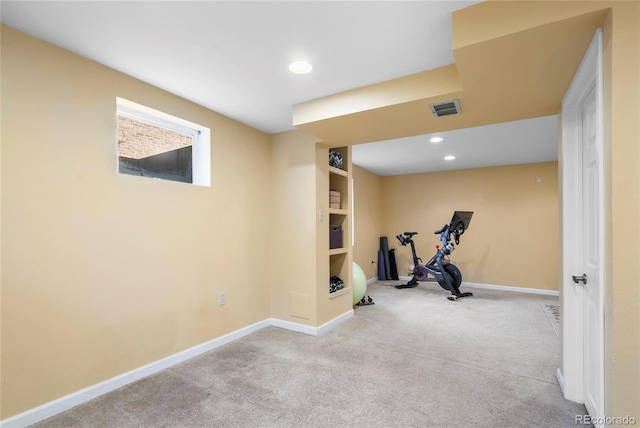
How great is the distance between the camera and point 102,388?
217cm

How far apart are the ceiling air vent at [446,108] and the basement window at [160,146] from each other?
2.11m

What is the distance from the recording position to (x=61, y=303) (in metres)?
1.99

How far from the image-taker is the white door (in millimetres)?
1813

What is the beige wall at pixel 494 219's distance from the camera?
5508 mm

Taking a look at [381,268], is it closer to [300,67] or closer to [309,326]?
[309,326]

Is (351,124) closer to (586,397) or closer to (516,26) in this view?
(516,26)

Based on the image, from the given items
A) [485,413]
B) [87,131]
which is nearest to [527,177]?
[485,413]

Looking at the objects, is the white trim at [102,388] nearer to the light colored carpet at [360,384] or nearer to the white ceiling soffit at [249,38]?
the light colored carpet at [360,384]

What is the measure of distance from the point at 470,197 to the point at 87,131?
6116 mm

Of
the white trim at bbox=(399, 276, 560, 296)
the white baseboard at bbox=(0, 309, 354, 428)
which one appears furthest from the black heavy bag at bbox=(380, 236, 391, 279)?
the white baseboard at bbox=(0, 309, 354, 428)

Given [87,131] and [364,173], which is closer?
[87,131]

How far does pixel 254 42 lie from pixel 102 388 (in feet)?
8.47

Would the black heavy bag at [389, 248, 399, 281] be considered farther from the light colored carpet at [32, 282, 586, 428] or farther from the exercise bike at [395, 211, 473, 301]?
the light colored carpet at [32, 282, 586, 428]

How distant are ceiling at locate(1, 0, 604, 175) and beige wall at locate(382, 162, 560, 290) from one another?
3864 mm
